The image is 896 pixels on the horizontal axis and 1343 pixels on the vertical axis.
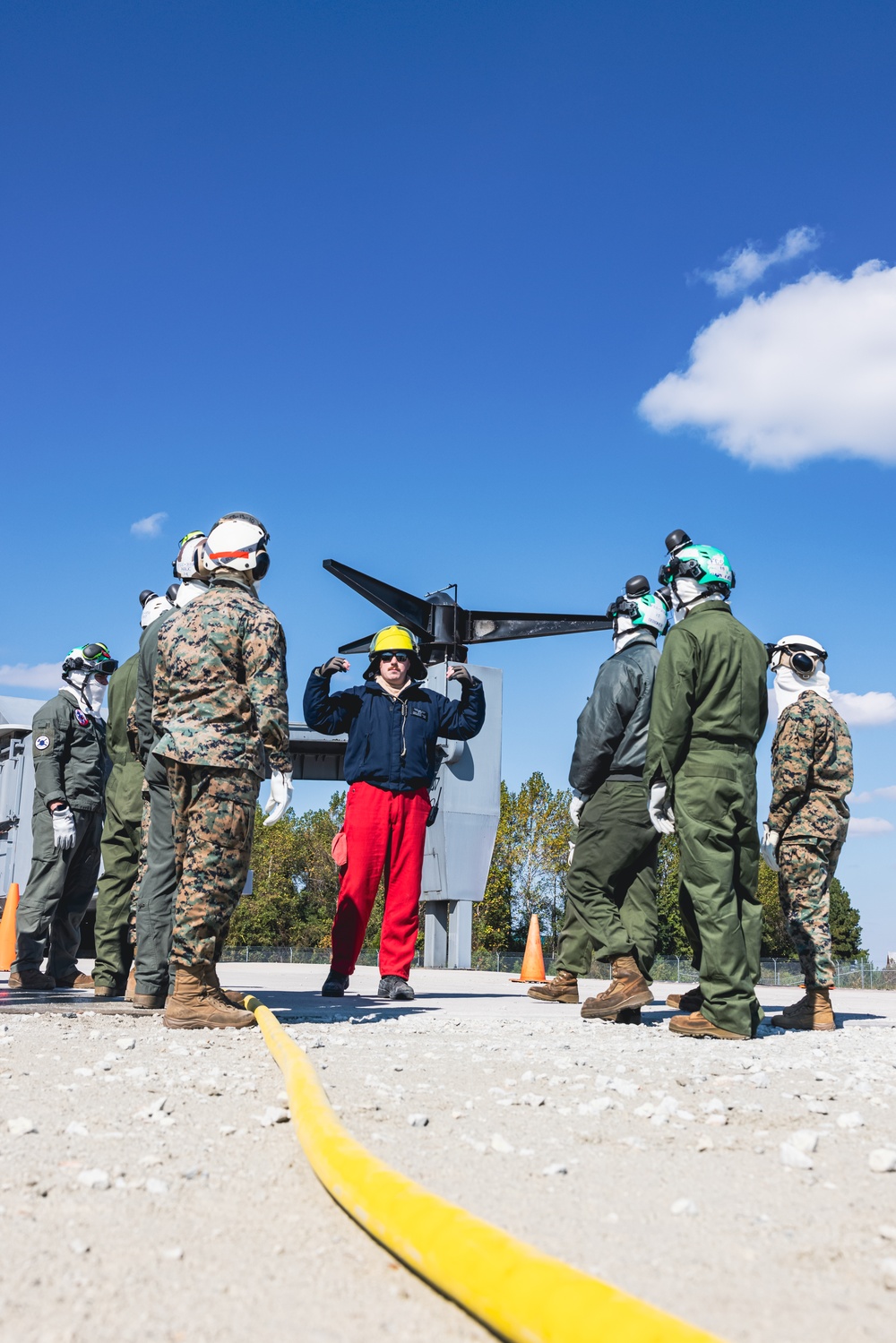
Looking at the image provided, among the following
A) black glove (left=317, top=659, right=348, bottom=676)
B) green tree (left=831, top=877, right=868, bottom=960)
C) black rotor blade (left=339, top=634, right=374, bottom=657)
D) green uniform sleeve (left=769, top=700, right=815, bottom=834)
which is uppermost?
black rotor blade (left=339, top=634, right=374, bottom=657)

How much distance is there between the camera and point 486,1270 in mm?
1329

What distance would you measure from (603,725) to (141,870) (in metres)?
2.60

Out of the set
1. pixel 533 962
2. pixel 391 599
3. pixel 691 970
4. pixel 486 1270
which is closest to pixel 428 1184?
pixel 486 1270

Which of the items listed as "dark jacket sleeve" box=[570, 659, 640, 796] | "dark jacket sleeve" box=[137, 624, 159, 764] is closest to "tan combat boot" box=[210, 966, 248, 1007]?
Answer: "dark jacket sleeve" box=[137, 624, 159, 764]

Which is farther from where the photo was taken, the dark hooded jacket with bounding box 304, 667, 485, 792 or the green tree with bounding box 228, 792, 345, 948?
the green tree with bounding box 228, 792, 345, 948

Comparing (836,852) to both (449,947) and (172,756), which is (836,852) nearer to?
(172,756)

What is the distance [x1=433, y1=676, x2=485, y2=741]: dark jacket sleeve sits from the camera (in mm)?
7255

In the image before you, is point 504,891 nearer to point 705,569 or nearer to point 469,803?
point 469,803

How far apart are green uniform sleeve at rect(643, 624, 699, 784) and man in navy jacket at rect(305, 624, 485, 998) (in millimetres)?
2079

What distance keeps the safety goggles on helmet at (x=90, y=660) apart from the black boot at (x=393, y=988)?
300 centimetres

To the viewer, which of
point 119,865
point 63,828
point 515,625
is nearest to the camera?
point 119,865

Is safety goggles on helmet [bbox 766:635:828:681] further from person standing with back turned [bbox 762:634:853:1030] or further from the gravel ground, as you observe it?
the gravel ground

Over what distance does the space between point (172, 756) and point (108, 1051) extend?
122cm

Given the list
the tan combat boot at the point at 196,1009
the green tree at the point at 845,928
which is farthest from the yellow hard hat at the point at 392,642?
the green tree at the point at 845,928
